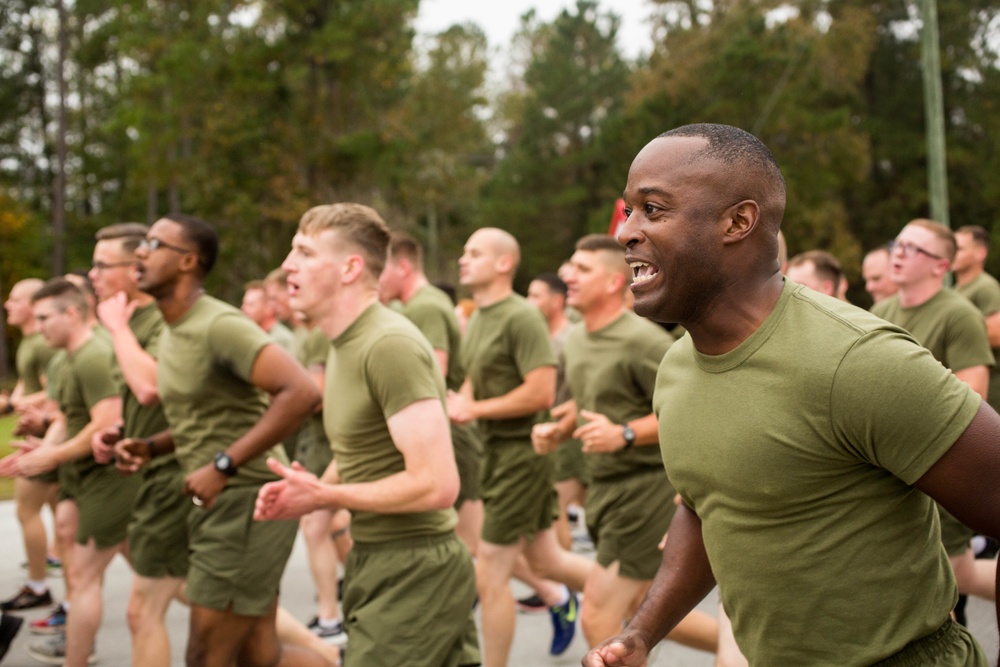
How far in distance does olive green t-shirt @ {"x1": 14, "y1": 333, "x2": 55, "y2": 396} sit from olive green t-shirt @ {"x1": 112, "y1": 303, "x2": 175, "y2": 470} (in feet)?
10.0

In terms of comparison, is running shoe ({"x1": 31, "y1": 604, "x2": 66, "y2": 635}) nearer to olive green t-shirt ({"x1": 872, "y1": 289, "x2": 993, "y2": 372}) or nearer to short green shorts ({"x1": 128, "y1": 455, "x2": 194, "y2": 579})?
short green shorts ({"x1": 128, "y1": 455, "x2": 194, "y2": 579})

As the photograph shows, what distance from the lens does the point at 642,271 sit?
240cm

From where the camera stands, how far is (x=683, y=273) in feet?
7.61

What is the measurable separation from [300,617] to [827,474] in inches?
228

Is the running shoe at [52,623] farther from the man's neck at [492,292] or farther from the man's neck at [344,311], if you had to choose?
the man's neck at [344,311]

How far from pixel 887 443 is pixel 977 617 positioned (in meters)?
5.38

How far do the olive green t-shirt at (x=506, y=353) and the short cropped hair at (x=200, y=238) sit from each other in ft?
6.29

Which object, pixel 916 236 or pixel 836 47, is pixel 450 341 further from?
pixel 836 47

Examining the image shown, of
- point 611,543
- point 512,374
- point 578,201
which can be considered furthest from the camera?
point 578,201

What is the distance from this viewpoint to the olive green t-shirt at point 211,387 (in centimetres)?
458

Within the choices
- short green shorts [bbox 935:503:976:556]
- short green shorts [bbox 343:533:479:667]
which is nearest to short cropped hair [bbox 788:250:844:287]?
short green shorts [bbox 935:503:976:556]

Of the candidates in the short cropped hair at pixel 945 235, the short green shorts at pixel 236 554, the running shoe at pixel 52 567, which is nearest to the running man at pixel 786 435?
the short green shorts at pixel 236 554

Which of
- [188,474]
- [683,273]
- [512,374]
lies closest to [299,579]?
[512,374]

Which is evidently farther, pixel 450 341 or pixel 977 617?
pixel 450 341
